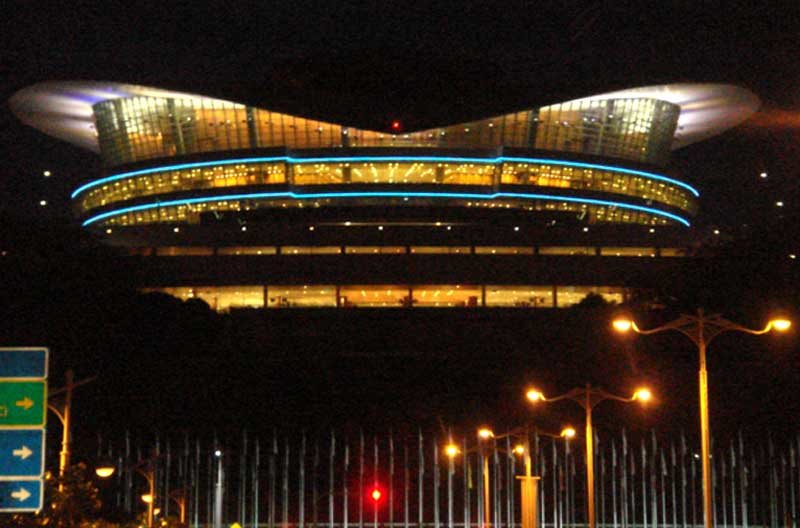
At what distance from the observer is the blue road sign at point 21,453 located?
744 inches

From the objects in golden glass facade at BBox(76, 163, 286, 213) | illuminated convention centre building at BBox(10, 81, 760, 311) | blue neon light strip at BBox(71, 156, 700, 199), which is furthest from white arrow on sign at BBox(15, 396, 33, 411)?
golden glass facade at BBox(76, 163, 286, 213)

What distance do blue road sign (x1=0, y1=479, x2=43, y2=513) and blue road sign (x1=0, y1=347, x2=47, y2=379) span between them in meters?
1.41

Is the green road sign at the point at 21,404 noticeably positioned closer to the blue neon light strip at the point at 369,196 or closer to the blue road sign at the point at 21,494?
the blue road sign at the point at 21,494

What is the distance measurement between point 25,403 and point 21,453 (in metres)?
0.70

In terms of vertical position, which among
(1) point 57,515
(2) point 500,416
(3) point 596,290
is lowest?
(1) point 57,515

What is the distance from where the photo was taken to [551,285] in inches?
4114

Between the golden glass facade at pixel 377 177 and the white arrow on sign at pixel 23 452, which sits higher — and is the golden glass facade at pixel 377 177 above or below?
above

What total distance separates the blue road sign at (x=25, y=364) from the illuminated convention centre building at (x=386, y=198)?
8055 centimetres

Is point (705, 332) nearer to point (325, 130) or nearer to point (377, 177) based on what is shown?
point (377, 177)

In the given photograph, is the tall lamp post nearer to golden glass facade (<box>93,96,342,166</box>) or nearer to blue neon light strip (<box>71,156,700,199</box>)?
blue neon light strip (<box>71,156,700,199</box>)

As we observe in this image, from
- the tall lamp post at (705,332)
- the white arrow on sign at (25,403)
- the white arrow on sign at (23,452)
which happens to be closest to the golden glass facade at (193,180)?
the tall lamp post at (705,332)

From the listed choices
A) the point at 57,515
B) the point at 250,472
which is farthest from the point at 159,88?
the point at 57,515

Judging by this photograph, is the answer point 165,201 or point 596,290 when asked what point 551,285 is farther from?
point 165,201

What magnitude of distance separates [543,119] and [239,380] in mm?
46778
